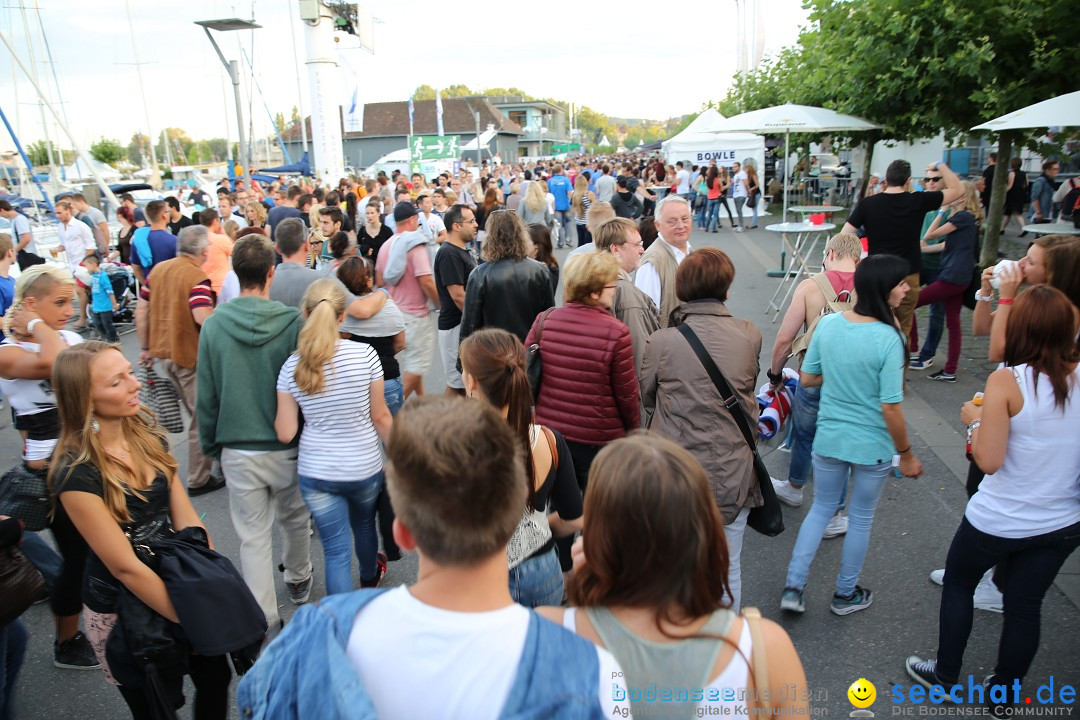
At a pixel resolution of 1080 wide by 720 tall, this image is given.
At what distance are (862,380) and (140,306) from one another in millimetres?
4999

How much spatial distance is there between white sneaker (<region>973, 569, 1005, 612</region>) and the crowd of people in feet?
0.05

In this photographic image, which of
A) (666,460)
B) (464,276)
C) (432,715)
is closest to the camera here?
(432,715)

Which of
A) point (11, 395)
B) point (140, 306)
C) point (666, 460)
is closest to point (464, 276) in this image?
point (140, 306)

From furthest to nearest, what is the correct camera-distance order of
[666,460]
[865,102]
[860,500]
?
1. [865,102]
2. [860,500]
3. [666,460]

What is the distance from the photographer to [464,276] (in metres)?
5.75

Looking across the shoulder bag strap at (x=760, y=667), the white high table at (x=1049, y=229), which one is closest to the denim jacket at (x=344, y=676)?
the shoulder bag strap at (x=760, y=667)

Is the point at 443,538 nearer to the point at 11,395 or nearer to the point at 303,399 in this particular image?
the point at 303,399

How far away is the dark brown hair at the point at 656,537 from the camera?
149 centimetres

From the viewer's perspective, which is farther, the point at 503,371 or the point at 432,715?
the point at 503,371

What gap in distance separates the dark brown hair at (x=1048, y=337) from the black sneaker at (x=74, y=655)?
4291mm

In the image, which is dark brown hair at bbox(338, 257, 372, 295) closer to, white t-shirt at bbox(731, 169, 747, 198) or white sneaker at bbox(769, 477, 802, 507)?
white sneaker at bbox(769, 477, 802, 507)

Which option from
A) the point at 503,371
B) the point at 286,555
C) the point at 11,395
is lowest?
the point at 286,555

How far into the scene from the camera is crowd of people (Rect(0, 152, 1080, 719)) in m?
1.30

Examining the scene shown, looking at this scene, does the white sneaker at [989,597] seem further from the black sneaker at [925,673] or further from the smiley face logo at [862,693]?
the smiley face logo at [862,693]
